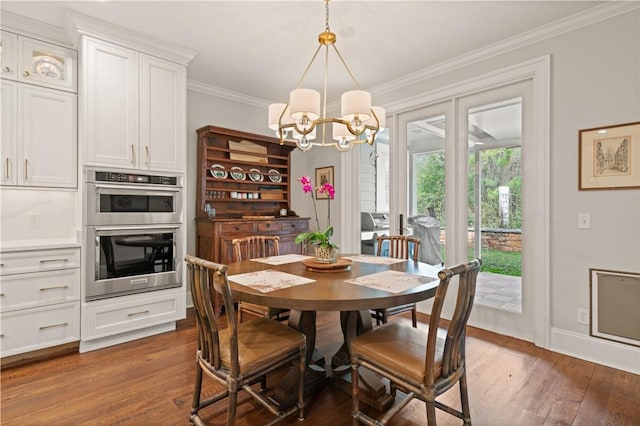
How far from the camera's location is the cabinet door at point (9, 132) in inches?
102

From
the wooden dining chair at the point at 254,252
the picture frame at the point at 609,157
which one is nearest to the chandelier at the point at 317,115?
the wooden dining chair at the point at 254,252

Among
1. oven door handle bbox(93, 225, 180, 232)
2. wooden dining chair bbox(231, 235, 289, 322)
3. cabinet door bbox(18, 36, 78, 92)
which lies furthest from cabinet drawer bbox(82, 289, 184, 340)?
cabinet door bbox(18, 36, 78, 92)

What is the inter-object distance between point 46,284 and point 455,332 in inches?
117

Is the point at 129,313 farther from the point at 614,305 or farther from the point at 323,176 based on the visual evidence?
the point at 614,305

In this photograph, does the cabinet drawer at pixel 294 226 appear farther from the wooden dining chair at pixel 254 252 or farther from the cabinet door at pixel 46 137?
the cabinet door at pixel 46 137

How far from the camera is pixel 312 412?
1.91 metres

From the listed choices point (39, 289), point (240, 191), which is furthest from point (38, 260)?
point (240, 191)

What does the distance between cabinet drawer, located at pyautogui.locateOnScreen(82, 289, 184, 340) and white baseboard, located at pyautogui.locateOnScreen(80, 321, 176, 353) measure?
74 millimetres

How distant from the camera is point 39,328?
8.40 ft

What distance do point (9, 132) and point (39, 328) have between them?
1.55 m

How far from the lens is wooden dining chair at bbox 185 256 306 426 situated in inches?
60.7

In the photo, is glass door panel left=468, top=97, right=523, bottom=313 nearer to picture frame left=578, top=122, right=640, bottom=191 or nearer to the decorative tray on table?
picture frame left=578, top=122, right=640, bottom=191

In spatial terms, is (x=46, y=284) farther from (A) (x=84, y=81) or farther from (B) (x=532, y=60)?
(B) (x=532, y=60)

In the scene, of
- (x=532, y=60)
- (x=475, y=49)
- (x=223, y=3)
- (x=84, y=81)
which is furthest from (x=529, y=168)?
(x=84, y=81)
